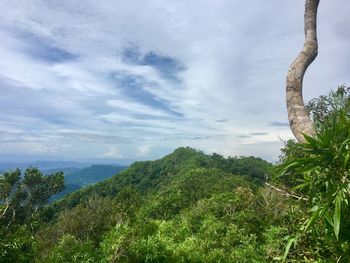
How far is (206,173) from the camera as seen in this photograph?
1969 inches

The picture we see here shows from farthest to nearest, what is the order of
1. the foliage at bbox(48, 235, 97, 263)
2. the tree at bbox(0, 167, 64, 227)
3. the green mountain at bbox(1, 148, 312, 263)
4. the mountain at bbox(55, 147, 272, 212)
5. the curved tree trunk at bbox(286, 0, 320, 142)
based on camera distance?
the mountain at bbox(55, 147, 272, 212)
the tree at bbox(0, 167, 64, 227)
the foliage at bbox(48, 235, 97, 263)
the green mountain at bbox(1, 148, 312, 263)
the curved tree trunk at bbox(286, 0, 320, 142)

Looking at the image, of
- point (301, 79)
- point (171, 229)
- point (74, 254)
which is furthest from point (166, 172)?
point (301, 79)

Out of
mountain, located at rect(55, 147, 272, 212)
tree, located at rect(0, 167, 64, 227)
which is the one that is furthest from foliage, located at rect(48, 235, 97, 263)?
mountain, located at rect(55, 147, 272, 212)

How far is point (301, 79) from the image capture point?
3.01 metres

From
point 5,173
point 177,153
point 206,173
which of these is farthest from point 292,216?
point 177,153

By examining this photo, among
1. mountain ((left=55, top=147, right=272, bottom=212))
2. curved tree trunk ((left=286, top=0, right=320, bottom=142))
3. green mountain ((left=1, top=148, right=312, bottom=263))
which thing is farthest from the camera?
mountain ((left=55, top=147, right=272, bottom=212))

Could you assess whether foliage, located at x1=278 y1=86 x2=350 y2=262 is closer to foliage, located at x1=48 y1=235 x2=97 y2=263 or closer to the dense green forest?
the dense green forest

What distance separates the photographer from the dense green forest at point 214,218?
2844mm

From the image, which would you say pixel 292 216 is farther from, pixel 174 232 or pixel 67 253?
pixel 174 232

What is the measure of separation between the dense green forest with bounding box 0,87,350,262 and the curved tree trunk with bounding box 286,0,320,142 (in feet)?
0.44

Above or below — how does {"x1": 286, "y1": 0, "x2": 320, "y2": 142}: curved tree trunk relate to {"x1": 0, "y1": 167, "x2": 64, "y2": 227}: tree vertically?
above

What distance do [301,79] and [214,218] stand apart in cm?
1793

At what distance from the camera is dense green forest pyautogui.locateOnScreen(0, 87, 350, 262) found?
2844mm

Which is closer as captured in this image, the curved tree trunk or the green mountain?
the curved tree trunk
